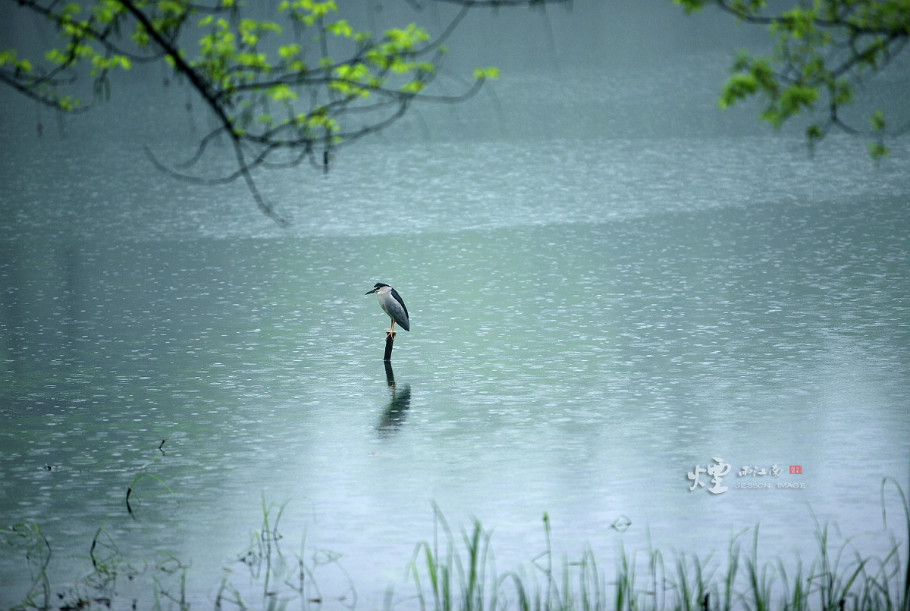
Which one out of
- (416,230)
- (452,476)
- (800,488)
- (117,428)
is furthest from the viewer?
(416,230)

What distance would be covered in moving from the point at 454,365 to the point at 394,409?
2.20 metres

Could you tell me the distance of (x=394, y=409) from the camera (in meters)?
12.0

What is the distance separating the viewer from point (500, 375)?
1349 centimetres

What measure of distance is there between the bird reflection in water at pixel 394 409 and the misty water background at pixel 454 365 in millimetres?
41

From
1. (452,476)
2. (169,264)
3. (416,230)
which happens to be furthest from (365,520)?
(416,230)

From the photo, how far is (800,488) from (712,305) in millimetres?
8727

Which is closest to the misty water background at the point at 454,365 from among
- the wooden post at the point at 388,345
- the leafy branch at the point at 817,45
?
the wooden post at the point at 388,345

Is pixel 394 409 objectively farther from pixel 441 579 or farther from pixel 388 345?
pixel 441 579

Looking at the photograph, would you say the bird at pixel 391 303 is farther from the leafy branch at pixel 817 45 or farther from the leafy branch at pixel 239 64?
the leafy branch at pixel 817 45

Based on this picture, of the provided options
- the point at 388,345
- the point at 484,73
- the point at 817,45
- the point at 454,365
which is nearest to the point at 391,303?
the point at 388,345

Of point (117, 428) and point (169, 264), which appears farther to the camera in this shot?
point (169, 264)

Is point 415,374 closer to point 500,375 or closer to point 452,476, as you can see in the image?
point 500,375

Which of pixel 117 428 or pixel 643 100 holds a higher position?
pixel 643 100

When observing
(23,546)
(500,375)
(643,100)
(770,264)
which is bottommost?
(23,546)
